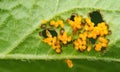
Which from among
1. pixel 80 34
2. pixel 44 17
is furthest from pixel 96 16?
pixel 44 17

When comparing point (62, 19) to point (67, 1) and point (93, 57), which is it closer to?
point (67, 1)

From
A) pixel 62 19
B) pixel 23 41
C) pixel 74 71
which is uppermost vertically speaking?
pixel 62 19

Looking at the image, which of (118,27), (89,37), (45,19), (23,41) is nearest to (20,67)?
(23,41)

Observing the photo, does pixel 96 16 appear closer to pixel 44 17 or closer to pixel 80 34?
pixel 80 34

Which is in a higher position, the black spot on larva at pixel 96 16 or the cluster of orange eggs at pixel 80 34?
the black spot on larva at pixel 96 16

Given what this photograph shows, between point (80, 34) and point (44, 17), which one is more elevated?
point (44, 17)

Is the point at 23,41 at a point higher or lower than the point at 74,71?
higher

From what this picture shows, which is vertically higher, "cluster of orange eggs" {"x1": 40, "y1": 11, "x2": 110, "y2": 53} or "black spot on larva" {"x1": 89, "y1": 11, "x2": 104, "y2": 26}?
"black spot on larva" {"x1": 89, "y1": 11, "x2": 104, "y2": 26}
